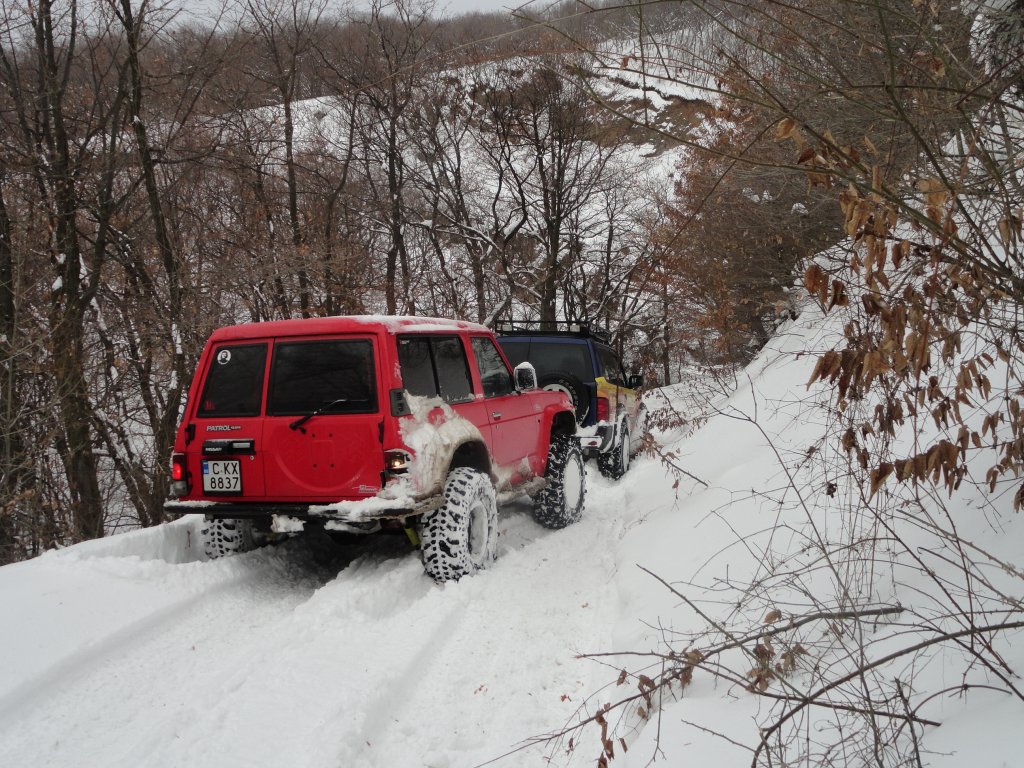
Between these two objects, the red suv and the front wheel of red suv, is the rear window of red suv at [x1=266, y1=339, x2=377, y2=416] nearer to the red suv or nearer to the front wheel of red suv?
the red suv

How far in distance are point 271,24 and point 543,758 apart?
17.0m

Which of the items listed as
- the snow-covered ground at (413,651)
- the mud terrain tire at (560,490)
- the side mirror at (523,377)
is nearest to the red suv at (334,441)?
the snow-covered ground at (413,651)

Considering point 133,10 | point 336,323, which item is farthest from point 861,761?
point 133,10

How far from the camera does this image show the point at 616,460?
402 inches

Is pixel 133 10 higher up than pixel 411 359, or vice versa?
pixel 133 10

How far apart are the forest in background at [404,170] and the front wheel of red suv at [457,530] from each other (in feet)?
6.97

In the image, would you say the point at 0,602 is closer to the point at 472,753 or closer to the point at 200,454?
the point at 200,454

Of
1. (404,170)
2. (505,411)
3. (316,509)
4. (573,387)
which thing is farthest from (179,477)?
(404,170)

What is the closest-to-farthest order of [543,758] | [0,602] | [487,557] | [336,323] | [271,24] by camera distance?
[543,758], [0,602], [336,323], [487,557], [271,24]

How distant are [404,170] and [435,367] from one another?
15.9 m

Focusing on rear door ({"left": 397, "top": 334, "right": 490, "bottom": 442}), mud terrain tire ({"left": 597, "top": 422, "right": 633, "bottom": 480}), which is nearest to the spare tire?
mud terrain tire ({"left": 597, "top": 422, "right": 633, "bottom": 480})

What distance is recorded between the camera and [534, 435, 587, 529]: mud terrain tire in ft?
22.9

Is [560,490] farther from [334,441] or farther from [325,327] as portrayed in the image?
[325,327]

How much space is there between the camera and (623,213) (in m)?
23.9
